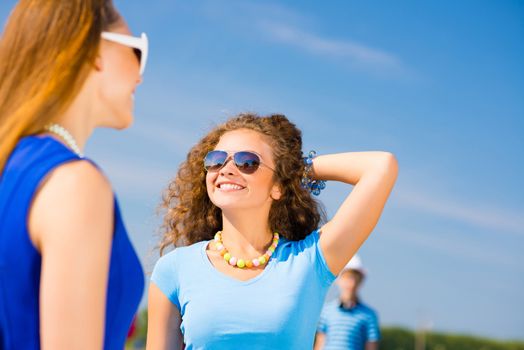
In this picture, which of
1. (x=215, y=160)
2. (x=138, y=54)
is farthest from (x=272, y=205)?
Result: (x=138, y=54)

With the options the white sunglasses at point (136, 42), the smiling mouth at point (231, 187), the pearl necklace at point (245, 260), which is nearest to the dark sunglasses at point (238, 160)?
the smiling mouth at point (231, 187)

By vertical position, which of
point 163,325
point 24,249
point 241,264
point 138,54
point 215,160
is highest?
point 138,54

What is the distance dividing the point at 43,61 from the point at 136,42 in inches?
13.3

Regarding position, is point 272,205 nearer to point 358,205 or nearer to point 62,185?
point 358,205

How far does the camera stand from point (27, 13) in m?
2.13

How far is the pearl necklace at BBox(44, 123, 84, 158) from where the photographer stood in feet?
6.81

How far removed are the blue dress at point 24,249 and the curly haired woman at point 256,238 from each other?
2.23 m

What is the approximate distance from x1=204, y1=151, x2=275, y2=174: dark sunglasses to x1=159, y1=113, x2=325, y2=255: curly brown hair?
20 cm

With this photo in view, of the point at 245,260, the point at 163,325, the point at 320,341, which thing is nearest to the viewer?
the point at 163,325

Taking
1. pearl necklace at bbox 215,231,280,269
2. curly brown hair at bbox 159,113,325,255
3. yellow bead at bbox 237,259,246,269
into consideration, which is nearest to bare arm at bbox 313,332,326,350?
curly brown hair at bbox 159,113,325,255

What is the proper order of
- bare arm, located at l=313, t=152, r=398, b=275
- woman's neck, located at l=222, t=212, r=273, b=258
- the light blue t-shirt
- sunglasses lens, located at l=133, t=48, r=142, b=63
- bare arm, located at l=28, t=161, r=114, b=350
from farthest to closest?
woman's neck, located at l=222, t=212, r=273, b=258 → bare arm, located at l=313, t=152, r=398, b=275 → the light blue t-shirt → sunglasses lens, located at l=133, t=48, r=142, b=63 → bare arm, located at l=28, t=161, r=114, b=350

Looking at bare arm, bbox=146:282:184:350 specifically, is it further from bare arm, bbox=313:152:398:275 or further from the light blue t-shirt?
bare arm, bbox=313:152:398:275

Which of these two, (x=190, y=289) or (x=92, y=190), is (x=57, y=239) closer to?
(x=92, y=190)

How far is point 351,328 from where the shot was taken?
9.75 meters
